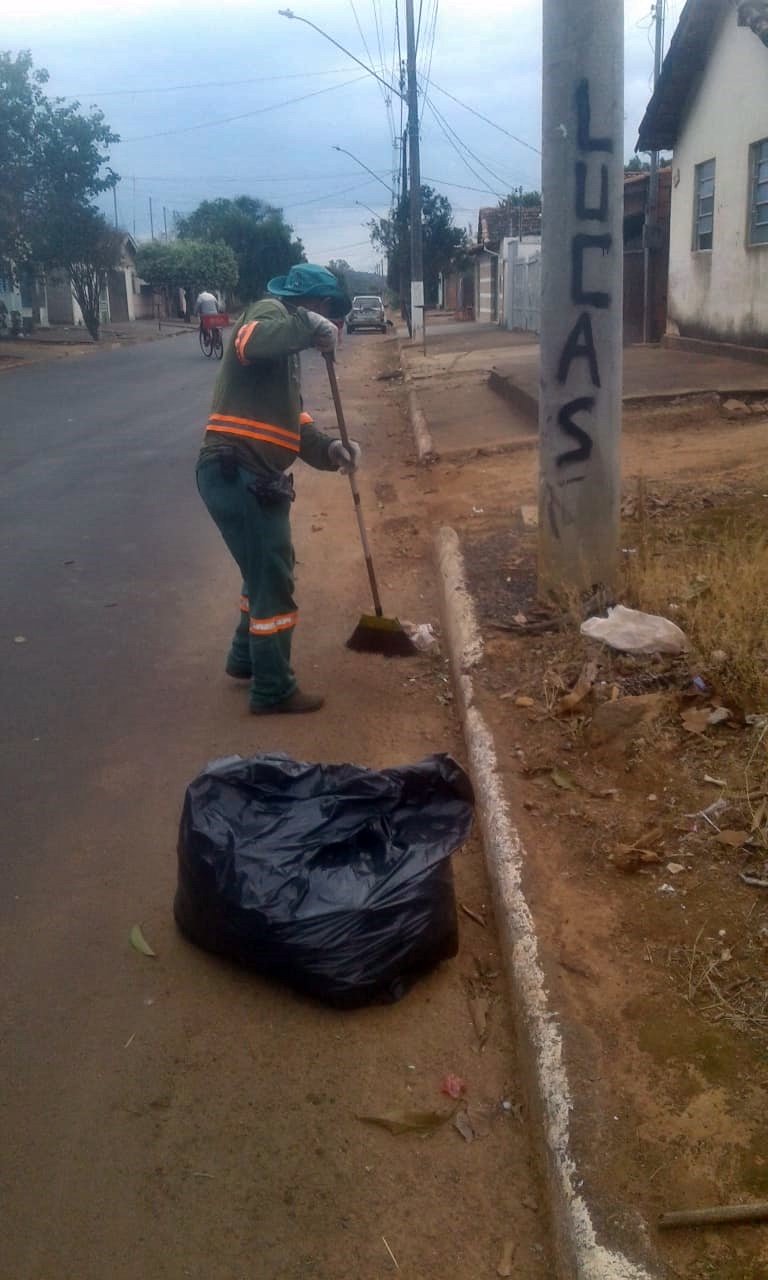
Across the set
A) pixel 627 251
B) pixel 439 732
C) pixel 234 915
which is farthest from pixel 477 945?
pixel 627 251

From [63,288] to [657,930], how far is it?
194 feet

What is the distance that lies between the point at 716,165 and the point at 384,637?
12971 millimetres

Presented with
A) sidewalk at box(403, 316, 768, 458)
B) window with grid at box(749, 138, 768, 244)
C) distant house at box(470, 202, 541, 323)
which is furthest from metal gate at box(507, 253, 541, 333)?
window with grid at box(749, 138, 768, 244)

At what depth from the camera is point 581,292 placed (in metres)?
5.51

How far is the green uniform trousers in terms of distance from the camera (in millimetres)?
4914

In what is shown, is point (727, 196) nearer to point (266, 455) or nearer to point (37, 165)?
point (266, 455)

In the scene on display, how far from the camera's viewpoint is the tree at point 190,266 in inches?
2675

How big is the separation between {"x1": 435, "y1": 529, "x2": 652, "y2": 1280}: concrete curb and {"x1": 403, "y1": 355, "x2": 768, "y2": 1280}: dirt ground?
1.3 inches

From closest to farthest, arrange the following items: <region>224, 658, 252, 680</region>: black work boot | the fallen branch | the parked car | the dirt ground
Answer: the fallen branch < the dirt ground < <region>224, 658, 252, 680</region>: black work boot < the parked car

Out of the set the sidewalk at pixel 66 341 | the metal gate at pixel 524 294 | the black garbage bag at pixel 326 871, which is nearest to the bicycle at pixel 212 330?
the sidewalk at pixel 66 341

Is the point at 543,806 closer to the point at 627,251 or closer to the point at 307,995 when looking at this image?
the point at 307,995

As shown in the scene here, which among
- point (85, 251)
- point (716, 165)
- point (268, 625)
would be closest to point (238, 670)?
point (268, 625)

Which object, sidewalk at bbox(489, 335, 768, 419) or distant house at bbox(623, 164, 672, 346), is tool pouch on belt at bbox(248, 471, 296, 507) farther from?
distant house at bbox(623, 164, 672, 346)

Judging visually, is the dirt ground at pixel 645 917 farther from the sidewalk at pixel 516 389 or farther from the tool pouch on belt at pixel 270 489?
the sidewalk at pixel 516 389
